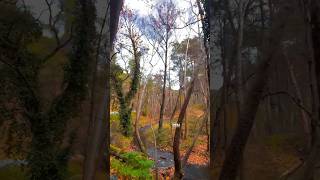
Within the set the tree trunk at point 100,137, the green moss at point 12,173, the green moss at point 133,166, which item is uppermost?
the tree trunk at point 100,137

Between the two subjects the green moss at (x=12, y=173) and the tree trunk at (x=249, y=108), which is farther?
the green moss at (x=12, y=173)

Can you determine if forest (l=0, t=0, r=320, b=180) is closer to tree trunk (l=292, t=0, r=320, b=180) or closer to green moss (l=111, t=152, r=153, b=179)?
tree trunk (l=292, t=0, r=320, b=180)

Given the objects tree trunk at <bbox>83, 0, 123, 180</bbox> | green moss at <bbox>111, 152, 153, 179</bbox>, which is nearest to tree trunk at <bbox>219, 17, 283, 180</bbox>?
tree trunk at <bbox>83, 0, 123, 180</bbox>

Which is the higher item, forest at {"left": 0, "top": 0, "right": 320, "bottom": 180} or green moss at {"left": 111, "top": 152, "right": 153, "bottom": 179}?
forest at {"left": 0, "top": 0, "right": 320, "bottom": 180}

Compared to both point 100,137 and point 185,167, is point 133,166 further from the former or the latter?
point 100,137

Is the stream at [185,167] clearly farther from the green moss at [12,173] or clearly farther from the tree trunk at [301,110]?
the tree trunk at [301,110]

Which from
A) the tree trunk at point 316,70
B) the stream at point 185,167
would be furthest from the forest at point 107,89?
the stream at point 185,167

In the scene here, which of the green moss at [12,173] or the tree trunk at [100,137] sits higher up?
the tree trunk at [100,137]

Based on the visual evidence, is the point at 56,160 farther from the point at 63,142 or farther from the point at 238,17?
the point at 238,17

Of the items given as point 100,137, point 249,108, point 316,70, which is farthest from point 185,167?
point 316,70

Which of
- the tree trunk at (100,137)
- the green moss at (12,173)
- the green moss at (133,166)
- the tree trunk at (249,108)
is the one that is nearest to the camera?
the tree trunk at (249,108)

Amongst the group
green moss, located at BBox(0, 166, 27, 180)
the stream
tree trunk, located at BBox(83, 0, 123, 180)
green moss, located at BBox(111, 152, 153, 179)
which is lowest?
the stream

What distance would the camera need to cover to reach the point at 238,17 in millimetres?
4750

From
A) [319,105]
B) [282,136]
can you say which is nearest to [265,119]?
[282,136]
